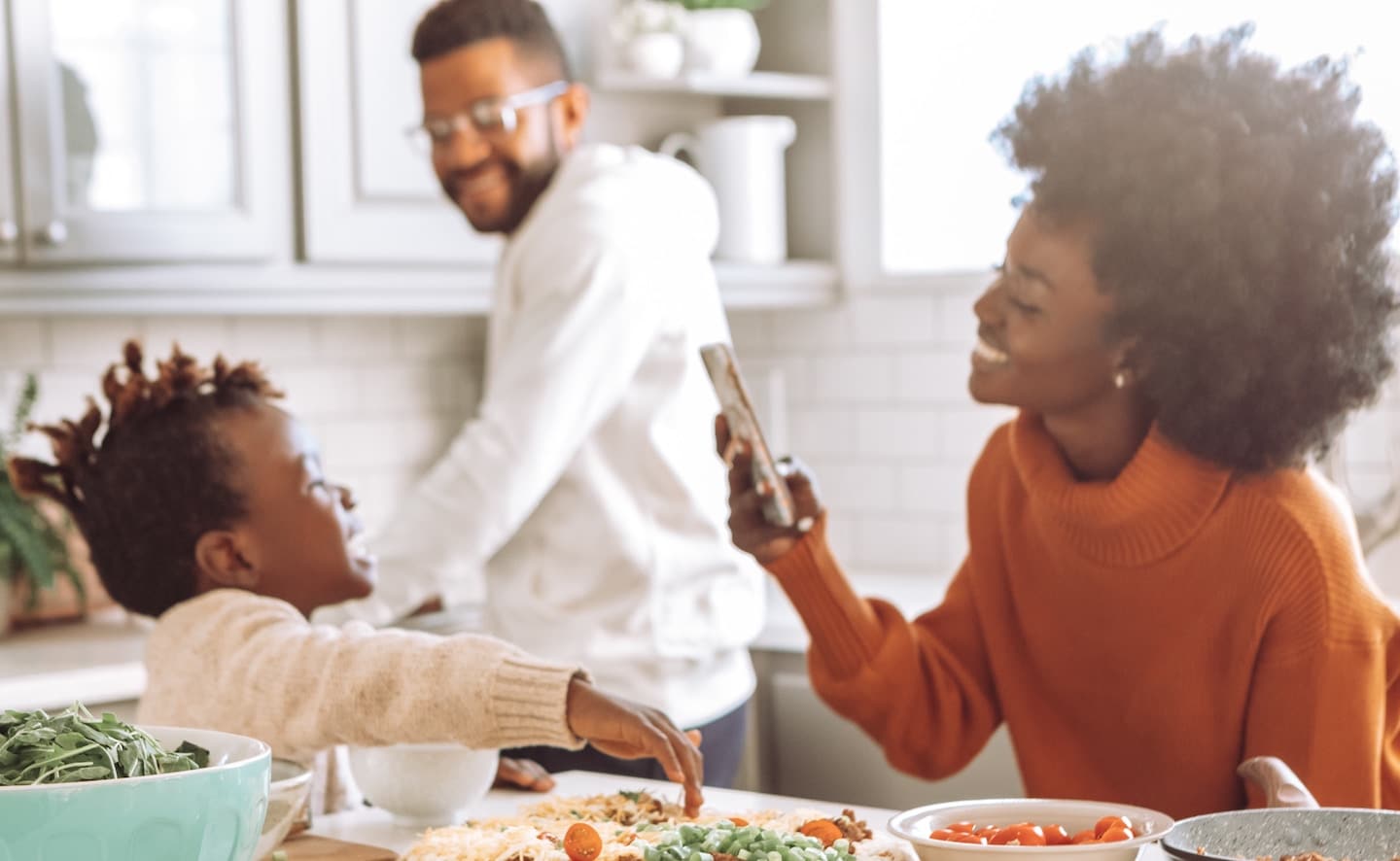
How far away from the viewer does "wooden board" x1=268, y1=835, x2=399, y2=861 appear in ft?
4.33

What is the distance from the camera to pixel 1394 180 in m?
1.61

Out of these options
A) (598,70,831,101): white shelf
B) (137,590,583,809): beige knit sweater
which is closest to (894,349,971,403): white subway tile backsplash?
(598,70,831,101): white shelf

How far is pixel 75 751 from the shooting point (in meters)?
0.99

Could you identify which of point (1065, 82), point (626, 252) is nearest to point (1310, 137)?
point (1065, 82)

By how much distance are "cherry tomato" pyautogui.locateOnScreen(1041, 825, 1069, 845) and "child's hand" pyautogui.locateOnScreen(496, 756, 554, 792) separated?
58 centimetres

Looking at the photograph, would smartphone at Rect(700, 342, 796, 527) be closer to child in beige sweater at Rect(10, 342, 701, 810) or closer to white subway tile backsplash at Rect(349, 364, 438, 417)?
child in beige sweater at Rect(10, 342, 701, 810)

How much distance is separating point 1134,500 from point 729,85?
190 cm

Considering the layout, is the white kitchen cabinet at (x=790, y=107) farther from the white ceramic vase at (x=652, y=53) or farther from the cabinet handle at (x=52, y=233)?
the cabinet handle at (x=52, y=233)

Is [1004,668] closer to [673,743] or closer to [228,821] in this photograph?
[673,743]

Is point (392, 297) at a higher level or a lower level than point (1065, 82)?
lower

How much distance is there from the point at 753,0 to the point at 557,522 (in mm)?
1398

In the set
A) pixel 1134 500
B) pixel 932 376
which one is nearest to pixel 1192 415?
pixel 1134 500

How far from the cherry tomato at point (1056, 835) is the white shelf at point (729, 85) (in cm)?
233

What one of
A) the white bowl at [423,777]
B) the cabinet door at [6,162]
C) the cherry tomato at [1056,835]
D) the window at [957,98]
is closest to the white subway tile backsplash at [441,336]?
the window at [957,98]
